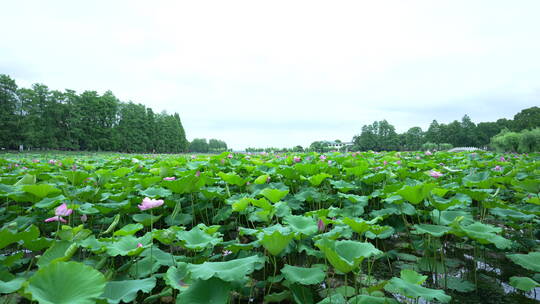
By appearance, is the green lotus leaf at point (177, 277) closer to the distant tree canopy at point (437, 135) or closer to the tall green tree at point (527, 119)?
the distant tree canopy at point (437, 135)

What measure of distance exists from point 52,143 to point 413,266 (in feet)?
141

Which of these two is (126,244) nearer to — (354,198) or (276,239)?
(276,239)

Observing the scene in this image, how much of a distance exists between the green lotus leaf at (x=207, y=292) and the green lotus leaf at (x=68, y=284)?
12.6 inches

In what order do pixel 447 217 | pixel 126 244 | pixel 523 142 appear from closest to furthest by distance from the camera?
pixel 126 244 < pixel 447 217 < pixel 523 142

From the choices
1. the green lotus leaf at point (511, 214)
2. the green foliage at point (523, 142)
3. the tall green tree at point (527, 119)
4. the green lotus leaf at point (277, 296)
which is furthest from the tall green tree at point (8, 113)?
the tall green tree at point (527, 119)

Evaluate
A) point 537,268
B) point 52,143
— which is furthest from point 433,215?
point 52,143

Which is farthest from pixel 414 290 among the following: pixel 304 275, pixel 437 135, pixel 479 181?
pixel 437 135

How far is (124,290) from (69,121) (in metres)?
44.3

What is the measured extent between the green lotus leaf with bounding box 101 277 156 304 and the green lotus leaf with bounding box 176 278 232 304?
16cm

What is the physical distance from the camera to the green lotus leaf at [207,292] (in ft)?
3.52

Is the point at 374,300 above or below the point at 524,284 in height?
above

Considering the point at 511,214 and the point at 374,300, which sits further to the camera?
the point at 511,214

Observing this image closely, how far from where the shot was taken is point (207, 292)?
3.65 ft

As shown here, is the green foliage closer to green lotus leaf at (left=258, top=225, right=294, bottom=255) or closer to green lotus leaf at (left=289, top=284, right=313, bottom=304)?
green lotus leaf at (left=289, top=284, right=313, bottom=304)
